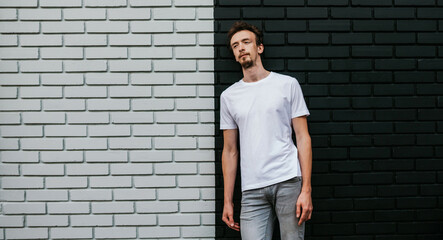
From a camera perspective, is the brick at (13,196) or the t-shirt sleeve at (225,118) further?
the brick at (13,196)

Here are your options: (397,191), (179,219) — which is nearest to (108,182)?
(179,219)

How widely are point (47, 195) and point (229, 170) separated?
153cm

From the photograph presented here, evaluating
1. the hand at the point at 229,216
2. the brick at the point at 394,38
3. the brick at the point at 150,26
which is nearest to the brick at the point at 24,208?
the hand at the point at 229,216

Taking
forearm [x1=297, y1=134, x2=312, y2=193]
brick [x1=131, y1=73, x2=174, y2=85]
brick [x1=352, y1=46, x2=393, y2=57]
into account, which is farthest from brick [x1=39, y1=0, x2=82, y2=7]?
brick [x1=352, y1=46, x2=393, y2=57]

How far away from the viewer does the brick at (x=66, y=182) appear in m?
3.19

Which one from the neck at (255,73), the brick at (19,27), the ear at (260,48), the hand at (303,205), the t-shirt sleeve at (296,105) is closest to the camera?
the hand at (303,205)

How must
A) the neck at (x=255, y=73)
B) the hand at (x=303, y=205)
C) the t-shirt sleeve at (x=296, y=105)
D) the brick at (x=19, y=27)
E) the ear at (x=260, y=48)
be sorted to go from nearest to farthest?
the hand at (x=303, y=205), the t-shirt sleeve at (x=296, y=105), the neck at (x=255, y=73), the ear at (x=260, y=48), the brick at (x=19, y=27)

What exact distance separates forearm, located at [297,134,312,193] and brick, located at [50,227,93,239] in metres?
1.82

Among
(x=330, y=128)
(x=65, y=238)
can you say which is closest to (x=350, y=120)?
(x=330, y=128)

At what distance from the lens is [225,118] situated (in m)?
2.93

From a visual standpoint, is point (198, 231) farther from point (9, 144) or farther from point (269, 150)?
point (9, 144)

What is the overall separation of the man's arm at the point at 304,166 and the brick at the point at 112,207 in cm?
141

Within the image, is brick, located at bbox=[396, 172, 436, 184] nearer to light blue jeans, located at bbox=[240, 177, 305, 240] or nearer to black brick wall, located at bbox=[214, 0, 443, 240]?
black brick wall, located at bbox=[214, 0, 443, 240]

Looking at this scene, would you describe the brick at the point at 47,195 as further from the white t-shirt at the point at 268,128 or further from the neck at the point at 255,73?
the neck at the point at 255,73
